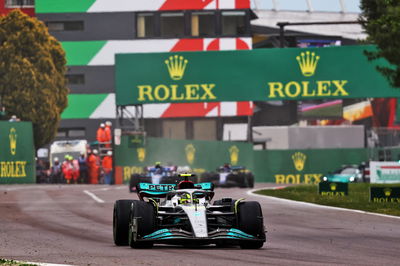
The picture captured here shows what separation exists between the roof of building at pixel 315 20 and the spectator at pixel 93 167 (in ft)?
121

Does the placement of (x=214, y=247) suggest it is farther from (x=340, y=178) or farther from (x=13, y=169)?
(x=340, y=178)

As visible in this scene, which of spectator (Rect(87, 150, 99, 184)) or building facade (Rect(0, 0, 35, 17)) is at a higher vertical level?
building facade (Rect(0, 0, 35, 17))

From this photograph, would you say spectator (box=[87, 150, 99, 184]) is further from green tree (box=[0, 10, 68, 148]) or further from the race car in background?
green tree (box=[0, 10, 68, 148])

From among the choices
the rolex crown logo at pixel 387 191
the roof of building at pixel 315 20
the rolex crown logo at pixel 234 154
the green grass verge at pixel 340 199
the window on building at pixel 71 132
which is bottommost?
the green grass verge at pixel 340 199

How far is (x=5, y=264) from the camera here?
12.3 m

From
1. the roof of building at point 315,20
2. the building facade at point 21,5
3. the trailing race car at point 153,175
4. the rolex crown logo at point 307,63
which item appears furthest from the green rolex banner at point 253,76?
the roof of building at point 315,20

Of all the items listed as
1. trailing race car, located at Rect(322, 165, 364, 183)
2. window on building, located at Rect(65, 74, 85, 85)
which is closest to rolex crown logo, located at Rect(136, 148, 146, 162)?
trailing race car, located at Rect(322, 165, 364, 183)

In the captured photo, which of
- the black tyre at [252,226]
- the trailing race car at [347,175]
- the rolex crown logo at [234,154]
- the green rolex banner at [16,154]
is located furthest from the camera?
the rolex crown logo at [234,154]

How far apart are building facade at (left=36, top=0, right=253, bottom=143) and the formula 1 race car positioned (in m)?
65.1

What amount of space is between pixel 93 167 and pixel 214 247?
40727 millimetres

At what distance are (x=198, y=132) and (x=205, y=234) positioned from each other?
222 ft

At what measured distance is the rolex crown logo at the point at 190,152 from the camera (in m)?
55.5

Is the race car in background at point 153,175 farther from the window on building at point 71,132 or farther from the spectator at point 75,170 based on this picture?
the window on building at point 71,132

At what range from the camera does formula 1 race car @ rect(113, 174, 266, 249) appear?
14695mm
